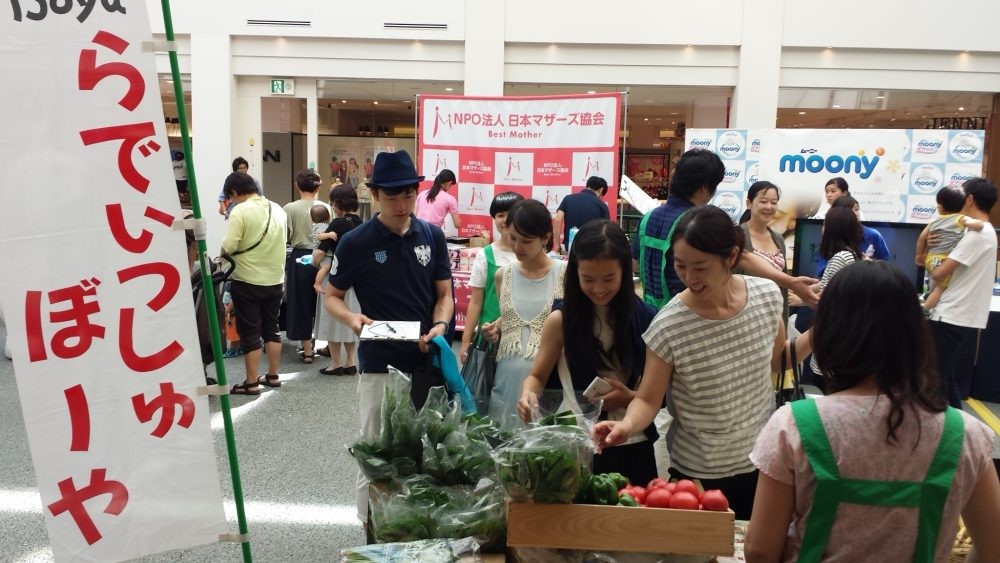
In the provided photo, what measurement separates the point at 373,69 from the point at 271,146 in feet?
10.00

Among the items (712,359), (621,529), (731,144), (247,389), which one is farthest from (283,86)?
(621,529)

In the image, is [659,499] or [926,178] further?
[926,178]

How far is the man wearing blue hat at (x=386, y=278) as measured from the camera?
3176mm

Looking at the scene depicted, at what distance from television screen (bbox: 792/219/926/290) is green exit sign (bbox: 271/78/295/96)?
10.2 meters

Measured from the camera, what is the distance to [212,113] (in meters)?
13.1

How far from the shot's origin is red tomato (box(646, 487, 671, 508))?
1776mm

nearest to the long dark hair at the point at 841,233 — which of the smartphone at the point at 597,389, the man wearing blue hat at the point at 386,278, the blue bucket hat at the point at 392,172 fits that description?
the man wearing blue hat at the point at 386,278

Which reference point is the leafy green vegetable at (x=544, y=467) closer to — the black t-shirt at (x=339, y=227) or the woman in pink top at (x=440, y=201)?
the black t-shirt at (x=339, y=227)

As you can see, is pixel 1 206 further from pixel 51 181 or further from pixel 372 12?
pixel 372 12

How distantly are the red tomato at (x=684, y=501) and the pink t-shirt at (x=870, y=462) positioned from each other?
0.33 meters

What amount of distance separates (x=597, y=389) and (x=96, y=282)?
4.47 feet

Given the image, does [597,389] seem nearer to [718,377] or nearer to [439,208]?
[718,377]

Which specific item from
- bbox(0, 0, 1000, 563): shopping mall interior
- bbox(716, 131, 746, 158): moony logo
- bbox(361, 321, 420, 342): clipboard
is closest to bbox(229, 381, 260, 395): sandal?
bbox(361, 321, 420, 342): clipboard

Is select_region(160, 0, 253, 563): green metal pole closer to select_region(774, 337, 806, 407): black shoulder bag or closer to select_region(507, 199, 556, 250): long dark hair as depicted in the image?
select_region(507, 199, 556, 250): long dark hair
